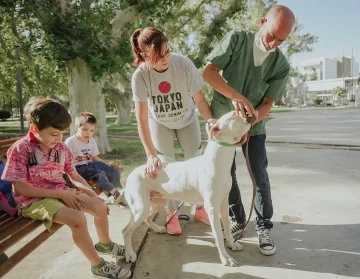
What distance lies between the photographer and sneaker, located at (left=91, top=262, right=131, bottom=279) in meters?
2.32

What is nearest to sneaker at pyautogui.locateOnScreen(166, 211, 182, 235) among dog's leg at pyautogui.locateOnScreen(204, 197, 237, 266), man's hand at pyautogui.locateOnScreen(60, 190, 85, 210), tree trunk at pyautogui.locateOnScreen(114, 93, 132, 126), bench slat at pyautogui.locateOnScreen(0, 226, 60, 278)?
dog's leg at pyautogui.locateOnScreen(204, 197, 237, 266)

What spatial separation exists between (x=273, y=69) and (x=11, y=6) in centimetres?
623

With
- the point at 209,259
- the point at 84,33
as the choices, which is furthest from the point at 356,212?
the point at 84,33

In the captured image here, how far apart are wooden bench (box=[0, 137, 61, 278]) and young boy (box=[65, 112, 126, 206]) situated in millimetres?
1328

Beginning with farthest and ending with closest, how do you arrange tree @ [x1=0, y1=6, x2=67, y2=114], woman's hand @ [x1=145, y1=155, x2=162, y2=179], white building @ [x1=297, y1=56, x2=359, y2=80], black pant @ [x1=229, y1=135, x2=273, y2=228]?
white building @ [x1=297, y1=56, x2=359, y2=80], tree @ [x1=0, y1=6, x2=67, y2=114], black pant @ [x1=229, y1=135, x2=273, y2=228], woman's hand @ [x1=145, y1=155, x2=162, y2=179]

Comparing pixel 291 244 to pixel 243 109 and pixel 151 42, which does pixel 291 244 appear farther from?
pixel 151 42

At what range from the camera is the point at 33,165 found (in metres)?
2.34

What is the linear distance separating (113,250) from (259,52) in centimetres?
203

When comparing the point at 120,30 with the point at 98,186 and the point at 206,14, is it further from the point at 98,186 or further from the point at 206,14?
the point at 206,14

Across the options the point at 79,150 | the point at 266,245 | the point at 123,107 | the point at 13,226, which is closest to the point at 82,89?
the point at 79,150

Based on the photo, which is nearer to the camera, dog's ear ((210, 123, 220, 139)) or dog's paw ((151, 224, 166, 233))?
dog's ear ((210, 123, 220, 139))

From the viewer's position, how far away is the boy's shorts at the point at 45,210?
2180 mm

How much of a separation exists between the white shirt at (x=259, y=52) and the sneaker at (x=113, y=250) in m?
1.92

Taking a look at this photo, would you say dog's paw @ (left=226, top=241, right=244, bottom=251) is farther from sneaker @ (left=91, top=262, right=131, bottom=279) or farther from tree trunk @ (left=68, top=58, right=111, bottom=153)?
tree trunk @ (left=68, top=58, right=111, bottom=153)
